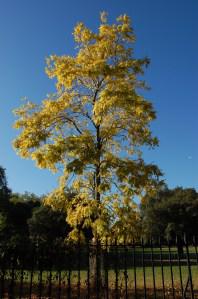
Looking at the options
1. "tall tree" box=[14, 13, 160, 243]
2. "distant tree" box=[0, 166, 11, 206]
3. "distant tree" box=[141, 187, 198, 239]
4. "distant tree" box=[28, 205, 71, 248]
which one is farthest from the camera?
"distant tree" box=[0, 166, 11, 206]

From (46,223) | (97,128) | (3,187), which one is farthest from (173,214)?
(97,128)

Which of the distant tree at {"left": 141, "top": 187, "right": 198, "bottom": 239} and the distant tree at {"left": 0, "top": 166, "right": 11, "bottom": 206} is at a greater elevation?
the distant tree at {"left": 0, "top": 166, "right": 11, "bottom": 206}

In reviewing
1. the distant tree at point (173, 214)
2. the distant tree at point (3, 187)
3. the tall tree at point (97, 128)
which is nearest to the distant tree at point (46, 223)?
the distant tree at point (3, 187)

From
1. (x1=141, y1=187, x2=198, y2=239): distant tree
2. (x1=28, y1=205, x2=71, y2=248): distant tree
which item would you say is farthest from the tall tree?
(x1=141, y1=187, x2=198, y2=239): distant tree

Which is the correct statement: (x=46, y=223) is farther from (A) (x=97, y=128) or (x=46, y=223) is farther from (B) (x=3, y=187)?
(A) (x=97, y=128)

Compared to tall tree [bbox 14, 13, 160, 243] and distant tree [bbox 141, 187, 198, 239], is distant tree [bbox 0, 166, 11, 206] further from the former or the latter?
tall tree [bbox 14, 13, 160, 243]

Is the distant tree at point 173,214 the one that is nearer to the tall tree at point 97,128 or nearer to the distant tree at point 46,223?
the distant tree at point 46,223

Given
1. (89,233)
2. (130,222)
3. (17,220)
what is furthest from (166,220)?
(130,222)

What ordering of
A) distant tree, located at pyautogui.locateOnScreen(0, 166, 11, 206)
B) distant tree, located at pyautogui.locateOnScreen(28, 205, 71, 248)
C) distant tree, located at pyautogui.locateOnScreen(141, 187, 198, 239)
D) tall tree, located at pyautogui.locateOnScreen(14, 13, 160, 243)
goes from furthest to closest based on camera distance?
distant tree, located at pyautogui.locateOnScreen(0, 166, 11, 206), distant tree, located at pyautogui.locateOnScreen(141, 187, 198, 239), distant tree, located at pyautogui.locateOnScreen(28, 205, 71, 248), tall tree, located at pyautogui.locateOnScreen(14, 13, 160, 243)

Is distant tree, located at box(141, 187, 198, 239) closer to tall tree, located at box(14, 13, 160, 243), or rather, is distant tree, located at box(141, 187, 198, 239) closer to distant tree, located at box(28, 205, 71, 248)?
distant tree, located at box(28, 205, 71, 248)

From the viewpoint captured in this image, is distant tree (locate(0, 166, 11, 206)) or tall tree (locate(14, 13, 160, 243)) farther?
distant tree (locate(0, 166, 11, 206))

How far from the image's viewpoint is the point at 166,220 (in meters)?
50.3

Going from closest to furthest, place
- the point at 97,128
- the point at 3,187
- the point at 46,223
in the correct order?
the point at 97,128
the point at 46,223
the point at 3,187

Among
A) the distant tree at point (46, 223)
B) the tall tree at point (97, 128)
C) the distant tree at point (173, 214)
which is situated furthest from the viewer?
the distant tree at point (173, 214)
